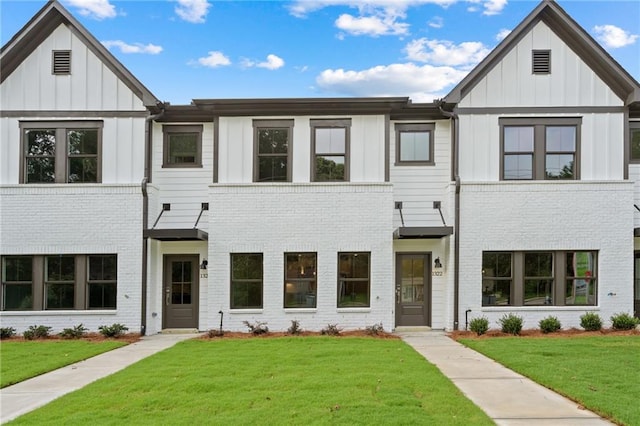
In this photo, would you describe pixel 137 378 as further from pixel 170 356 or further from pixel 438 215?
pixel 438 215

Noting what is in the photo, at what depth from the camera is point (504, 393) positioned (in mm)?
7188

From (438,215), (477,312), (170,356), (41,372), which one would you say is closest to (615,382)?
(477,312)

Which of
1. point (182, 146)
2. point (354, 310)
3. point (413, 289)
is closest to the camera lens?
point (354, 310)

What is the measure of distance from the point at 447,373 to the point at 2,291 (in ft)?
39.2

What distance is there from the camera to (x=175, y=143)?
14.3 metres

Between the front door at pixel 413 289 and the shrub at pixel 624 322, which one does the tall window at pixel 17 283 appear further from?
the shrub at pixel 624 322

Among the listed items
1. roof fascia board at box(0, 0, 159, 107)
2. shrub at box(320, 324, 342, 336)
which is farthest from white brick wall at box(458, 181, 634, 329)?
roof fascia board at box(0, 0, 159, 107)

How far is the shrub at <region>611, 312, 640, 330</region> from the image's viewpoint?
1295cm

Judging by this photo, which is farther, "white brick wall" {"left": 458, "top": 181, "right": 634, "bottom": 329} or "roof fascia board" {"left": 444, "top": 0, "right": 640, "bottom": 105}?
"white brick wall" {"left": 458, "top": 181, "right": 634, "bottom": 329}

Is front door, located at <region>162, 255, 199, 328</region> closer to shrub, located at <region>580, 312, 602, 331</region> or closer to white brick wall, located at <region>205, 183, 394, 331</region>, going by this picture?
white brick wall, located at <region>205, 183, 394, 331</region>

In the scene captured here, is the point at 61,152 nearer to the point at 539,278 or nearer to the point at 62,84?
the point at 62,84

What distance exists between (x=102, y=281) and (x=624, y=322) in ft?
46.3

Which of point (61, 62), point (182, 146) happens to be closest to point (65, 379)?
point (182, 146)

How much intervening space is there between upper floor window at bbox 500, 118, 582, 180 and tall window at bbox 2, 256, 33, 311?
13.4 metres
